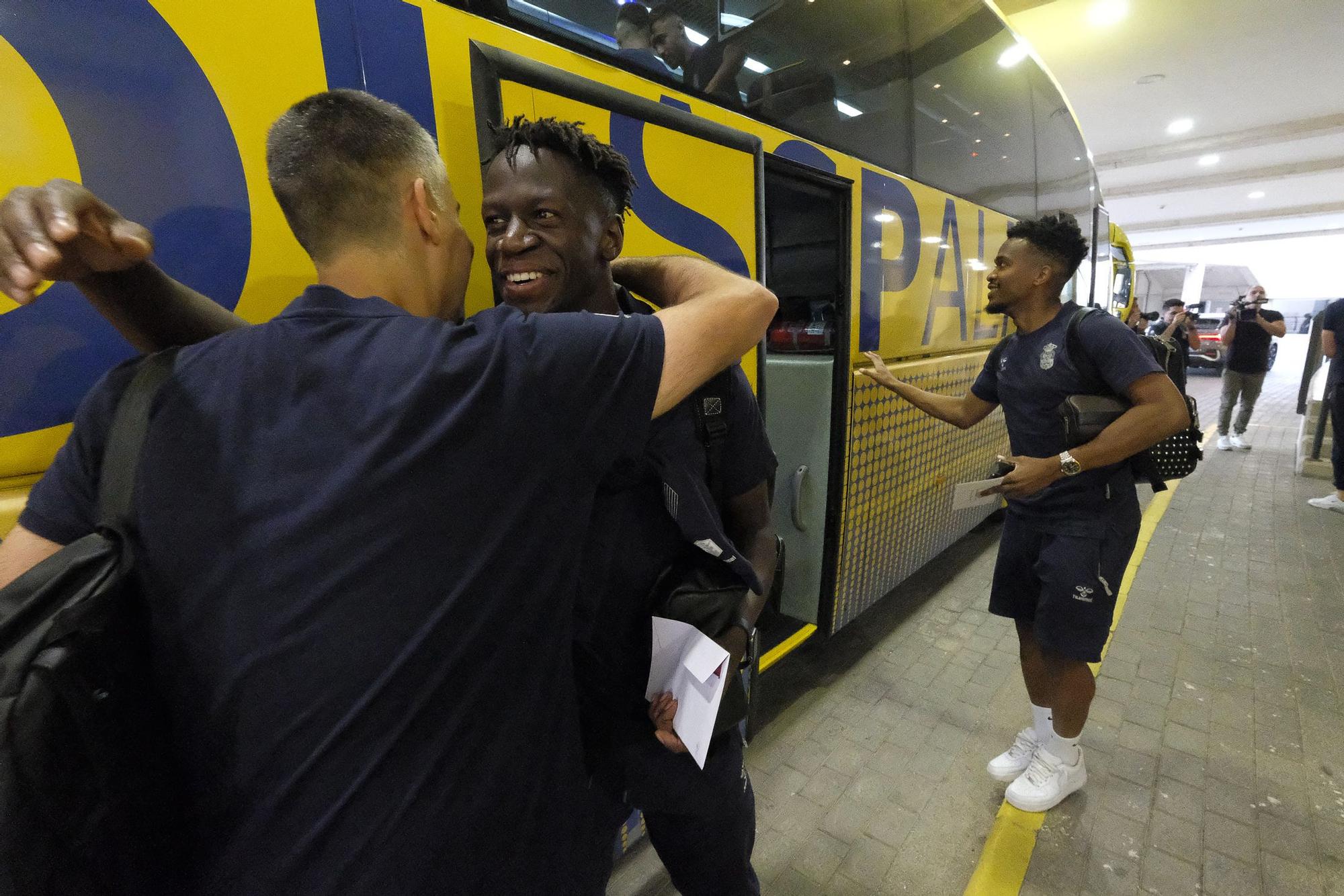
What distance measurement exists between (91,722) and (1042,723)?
2.73m

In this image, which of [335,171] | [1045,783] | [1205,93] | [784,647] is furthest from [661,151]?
[1205,93]

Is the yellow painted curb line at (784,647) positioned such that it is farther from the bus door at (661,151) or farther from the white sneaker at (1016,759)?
the bus door at (661,151)

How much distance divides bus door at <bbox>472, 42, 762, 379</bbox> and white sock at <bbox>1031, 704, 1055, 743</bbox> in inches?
67.7

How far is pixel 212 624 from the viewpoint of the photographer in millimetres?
677

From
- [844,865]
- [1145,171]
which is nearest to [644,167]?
[844,865]

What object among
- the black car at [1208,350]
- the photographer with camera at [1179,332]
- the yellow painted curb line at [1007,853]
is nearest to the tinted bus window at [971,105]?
the photographer with camera at [1179,332]

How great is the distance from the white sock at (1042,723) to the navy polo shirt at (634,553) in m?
1.88

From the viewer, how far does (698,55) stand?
176 cm

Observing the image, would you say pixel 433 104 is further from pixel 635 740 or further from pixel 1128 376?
pixel 1128 376

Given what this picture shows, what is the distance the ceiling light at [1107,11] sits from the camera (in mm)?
5836

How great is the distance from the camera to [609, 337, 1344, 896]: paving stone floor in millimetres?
1924

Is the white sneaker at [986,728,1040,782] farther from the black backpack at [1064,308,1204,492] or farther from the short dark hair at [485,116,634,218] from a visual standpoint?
the short dark hair at [485,116,634,218]

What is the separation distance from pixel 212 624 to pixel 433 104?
1.03 m

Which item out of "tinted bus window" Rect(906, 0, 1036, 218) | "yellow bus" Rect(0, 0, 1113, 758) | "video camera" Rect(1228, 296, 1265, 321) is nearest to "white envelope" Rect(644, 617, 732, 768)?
"yellow bus" Rect(0, 0, 1113, 758)
